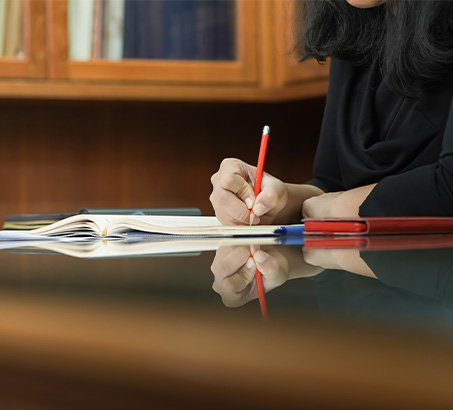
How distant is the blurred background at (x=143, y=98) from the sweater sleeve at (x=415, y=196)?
2.82ft

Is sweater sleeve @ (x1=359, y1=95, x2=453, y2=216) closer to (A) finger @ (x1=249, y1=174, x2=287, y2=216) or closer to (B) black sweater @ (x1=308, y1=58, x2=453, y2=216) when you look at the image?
(B) black sweater @ (x1=308, y1=58, x2=453, y2=216)

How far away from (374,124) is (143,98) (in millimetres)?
983

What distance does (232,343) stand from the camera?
122 mm

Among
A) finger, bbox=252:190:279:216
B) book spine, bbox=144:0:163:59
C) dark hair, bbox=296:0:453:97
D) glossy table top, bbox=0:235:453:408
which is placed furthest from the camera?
book spine, bbox=144:0:163:59

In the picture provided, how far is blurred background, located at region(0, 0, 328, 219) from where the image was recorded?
1907 mm

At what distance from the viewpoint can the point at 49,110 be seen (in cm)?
222

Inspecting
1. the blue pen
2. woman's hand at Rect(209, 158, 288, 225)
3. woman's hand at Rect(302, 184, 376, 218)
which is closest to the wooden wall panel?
woman's hand at Rect(302, 184, 376, 218)

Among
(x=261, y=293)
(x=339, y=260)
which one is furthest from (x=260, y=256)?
(x=261, y=293)

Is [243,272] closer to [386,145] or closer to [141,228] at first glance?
[141,228]

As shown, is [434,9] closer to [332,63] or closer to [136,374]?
[332,63]

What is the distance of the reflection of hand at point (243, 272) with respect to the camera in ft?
0.68

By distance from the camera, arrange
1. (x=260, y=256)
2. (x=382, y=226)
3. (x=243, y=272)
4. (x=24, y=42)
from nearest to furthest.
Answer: (x=243, y=272), (x=260, y=256), (x=382, y=226), (x=24, y=42)

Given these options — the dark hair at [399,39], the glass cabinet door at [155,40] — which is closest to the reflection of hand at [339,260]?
the dark hair at [399,39]

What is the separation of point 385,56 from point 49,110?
146cm
